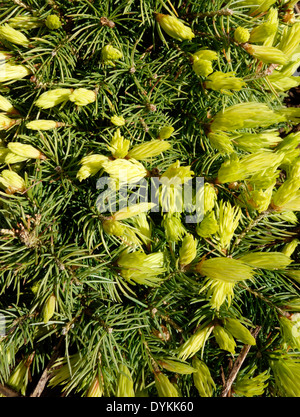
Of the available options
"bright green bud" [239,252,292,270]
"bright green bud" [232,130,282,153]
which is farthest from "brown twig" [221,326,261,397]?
"bright green bud" [232,130,282,153]

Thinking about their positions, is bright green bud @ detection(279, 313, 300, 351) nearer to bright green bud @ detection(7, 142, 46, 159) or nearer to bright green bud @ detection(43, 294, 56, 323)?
bright green bud @ detection(43, 294, 56, 323)

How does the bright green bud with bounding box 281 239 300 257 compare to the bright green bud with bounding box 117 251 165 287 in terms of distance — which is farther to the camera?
the bright green bud with bounding box 281 239 300 257

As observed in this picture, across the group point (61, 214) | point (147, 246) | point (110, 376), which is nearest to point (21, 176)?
point (61, 214)

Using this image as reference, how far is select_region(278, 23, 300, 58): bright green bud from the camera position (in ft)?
2.38

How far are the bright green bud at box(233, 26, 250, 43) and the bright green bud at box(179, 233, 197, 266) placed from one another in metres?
0.38

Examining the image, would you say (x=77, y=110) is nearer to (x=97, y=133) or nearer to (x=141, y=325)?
(x=97, y=133)

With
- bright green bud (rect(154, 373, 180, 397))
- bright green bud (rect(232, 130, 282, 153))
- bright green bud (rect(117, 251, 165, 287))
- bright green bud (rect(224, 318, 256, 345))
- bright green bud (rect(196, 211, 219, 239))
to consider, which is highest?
bright green bud (rect(232, 130, 282, 153))

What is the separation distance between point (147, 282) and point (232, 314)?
0.63ft

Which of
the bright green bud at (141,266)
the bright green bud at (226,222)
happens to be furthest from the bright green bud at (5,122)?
the bright green bud at (226,222)

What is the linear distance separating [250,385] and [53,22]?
0.80m

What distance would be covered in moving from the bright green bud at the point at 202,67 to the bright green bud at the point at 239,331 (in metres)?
0.48

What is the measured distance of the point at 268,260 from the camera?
2.25 feet

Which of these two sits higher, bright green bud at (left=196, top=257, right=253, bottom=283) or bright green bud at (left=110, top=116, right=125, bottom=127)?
bright green bud at (left=110, top=116, right=125, bottom=127)

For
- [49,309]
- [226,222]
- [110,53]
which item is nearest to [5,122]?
[110,53]
